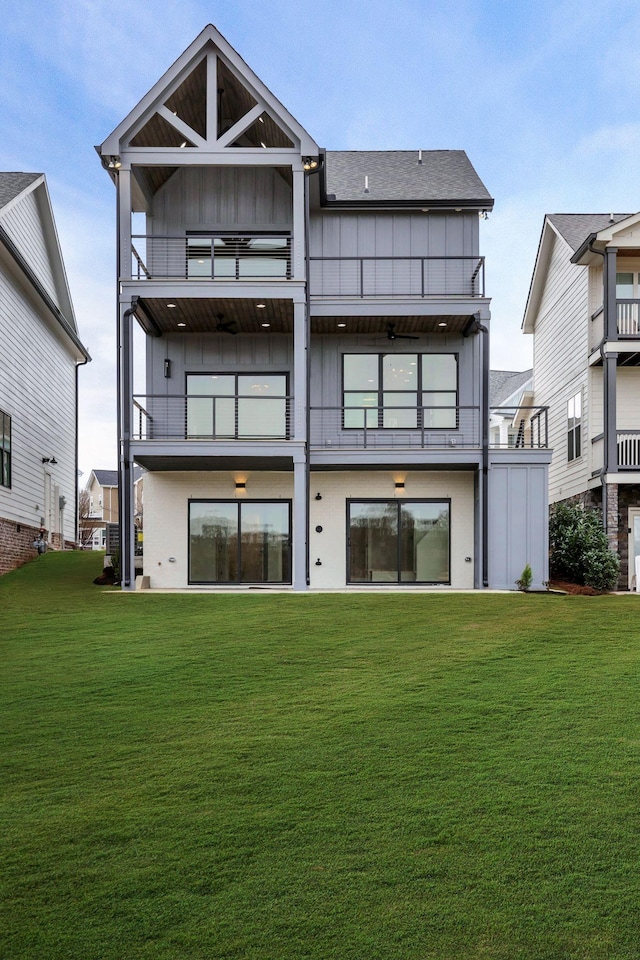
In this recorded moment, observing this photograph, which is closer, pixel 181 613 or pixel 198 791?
pixel 198 791

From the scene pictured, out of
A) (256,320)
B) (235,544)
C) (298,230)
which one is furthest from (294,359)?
(235,544)

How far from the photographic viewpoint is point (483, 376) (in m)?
17.9

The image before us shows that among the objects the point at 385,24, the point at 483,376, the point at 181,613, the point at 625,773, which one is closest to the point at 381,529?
the point at 483,376

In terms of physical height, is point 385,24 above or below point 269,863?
above

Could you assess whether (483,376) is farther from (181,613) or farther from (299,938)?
(299,938)

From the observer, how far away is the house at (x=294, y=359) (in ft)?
55.6

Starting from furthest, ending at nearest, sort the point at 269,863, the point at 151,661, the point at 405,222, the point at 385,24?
1. the point at 385,24
2. the point at 405,222
3. the point at 151,661
4. the point at 269,863

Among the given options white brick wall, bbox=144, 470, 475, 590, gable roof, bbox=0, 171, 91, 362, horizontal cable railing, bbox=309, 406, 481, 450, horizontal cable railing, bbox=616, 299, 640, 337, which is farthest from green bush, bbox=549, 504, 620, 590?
gable roof, bbox=0, 171, 91, 362

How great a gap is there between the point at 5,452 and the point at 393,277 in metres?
10.4

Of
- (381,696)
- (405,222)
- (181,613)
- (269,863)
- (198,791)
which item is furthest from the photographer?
(405,222)

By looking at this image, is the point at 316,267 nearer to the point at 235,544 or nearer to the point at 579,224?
the point at 235,544

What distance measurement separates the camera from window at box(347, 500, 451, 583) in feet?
60.2

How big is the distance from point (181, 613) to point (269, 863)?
870cm

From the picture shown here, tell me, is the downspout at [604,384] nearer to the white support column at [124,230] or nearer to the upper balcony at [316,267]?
the upper balcony at [316,267]
